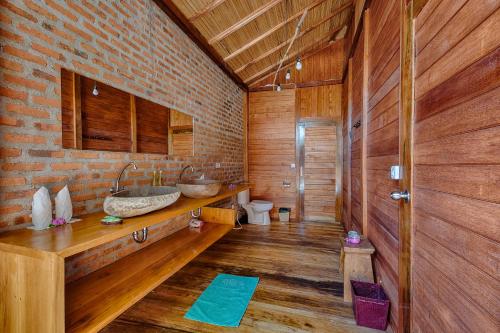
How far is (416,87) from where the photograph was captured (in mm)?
1149

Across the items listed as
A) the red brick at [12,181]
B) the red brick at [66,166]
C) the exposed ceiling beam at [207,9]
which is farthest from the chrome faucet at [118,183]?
the exposed ceiling beam at [207,9]

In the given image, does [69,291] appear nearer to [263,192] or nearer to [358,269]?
[358,269]

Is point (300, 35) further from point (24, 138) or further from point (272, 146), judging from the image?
point (24, 138)

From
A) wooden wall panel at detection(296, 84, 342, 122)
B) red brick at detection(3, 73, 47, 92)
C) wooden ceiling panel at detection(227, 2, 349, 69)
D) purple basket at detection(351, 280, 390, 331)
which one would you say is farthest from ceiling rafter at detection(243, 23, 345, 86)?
purple basket at detection(351, 280, 390, 331)

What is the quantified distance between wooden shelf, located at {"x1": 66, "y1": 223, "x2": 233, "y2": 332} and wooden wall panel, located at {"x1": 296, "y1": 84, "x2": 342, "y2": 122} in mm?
3413

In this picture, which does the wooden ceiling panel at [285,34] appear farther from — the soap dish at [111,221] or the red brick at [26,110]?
the soap dish at [111,221]

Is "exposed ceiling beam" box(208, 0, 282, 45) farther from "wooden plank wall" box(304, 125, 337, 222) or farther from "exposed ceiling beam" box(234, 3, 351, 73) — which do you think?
"wooden plank wall" box(304, 125, 337, 222)

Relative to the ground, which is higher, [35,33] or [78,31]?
[78,31]

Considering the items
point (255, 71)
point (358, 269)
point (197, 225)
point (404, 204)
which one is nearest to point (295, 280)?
point (358, 269)

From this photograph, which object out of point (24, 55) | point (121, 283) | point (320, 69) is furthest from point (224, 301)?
point (320, 69)

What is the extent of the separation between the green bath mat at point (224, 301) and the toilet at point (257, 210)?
1.95 m

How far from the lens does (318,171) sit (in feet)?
14.8

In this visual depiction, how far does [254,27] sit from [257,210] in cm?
303

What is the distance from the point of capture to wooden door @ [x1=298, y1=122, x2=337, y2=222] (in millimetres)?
4426
